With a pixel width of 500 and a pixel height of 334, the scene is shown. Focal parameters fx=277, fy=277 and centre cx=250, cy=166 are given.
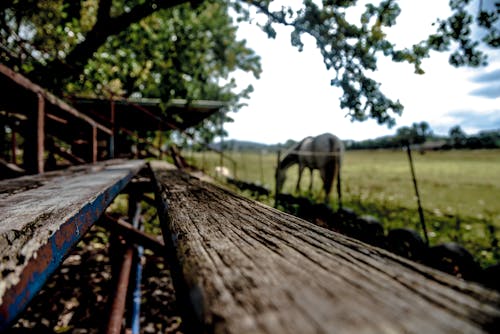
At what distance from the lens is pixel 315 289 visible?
32 centimetres

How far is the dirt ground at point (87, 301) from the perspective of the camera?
302 centimetres

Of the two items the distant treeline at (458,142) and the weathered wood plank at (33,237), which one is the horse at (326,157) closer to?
the distant treeline at (458,142)

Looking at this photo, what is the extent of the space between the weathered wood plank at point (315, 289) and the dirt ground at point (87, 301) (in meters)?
2.19

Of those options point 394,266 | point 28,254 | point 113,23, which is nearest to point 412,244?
point 394,266

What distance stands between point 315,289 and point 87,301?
4100mm

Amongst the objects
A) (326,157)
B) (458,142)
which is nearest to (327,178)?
(326,157)

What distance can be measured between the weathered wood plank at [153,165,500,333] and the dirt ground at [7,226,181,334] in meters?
2.19

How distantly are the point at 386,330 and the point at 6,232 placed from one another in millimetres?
711

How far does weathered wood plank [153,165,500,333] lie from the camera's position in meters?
0.26

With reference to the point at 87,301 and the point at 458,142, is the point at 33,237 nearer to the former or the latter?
the point at 87,301

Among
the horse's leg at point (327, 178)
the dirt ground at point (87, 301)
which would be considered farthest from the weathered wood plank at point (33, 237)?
the horse's leg at point (327, 178)

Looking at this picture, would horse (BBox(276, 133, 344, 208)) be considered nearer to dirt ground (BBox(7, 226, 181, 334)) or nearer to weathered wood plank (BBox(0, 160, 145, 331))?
dirt ground (BBox(7, 226, 181, 334))

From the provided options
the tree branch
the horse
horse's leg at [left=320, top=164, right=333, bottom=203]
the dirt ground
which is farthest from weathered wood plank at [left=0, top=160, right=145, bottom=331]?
horse's leg at [left=320, top=164, right=333, bottom=203]

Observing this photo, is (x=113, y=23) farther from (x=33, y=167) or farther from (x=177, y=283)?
(x=177, y=283)
